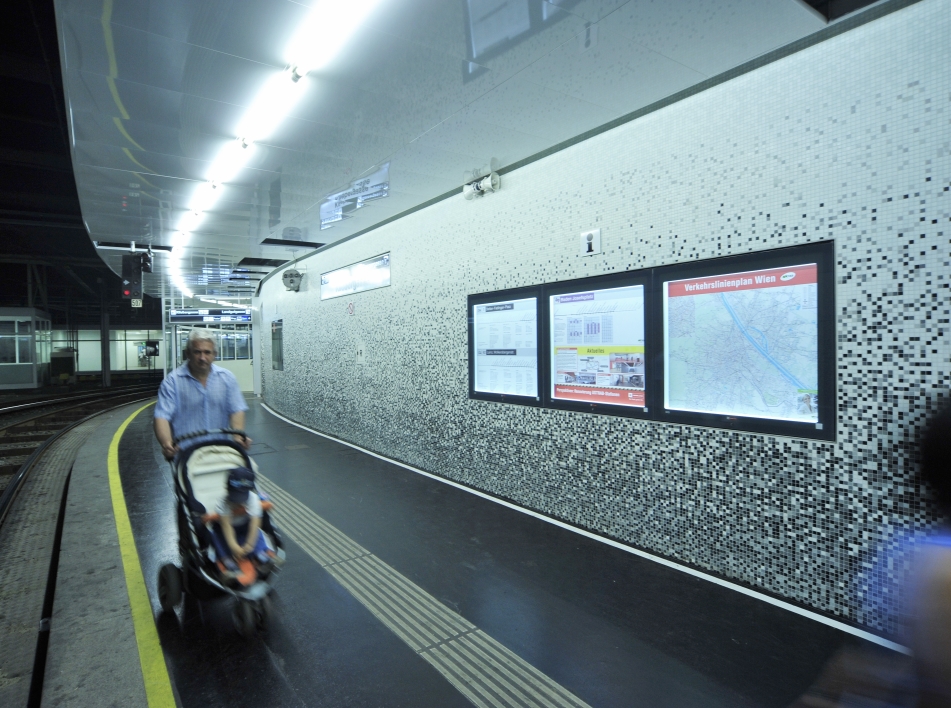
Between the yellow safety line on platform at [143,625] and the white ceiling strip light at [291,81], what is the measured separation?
133 inches

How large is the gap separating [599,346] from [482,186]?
2.12 m

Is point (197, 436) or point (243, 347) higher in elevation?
point (243, 347)

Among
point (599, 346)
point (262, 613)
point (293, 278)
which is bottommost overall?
point (262, 613)

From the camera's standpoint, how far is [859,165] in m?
2.56

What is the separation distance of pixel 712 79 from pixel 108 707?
4.51m

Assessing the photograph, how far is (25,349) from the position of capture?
1977 cm

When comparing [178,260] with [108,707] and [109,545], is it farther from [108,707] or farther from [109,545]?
[108,707]

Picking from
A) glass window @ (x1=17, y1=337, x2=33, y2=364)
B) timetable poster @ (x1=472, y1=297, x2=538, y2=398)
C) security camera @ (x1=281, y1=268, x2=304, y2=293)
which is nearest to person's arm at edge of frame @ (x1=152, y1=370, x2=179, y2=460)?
timetable poster @ (x1=472, y1=297, x2=538, y2=398)

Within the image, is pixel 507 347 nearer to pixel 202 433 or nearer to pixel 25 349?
pixel 202 433

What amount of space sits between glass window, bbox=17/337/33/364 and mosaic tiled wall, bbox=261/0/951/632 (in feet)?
74.9

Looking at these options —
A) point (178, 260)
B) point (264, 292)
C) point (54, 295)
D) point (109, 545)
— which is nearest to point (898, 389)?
point (109, 545)

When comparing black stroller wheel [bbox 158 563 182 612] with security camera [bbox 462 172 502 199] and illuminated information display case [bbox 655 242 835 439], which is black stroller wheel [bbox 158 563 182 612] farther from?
security camera [bbox 462 172 502 199]

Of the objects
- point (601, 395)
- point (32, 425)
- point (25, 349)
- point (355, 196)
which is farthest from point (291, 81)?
point (25, 349)

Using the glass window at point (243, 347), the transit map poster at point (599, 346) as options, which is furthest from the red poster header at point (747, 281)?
the glass window at point (243, 347)
